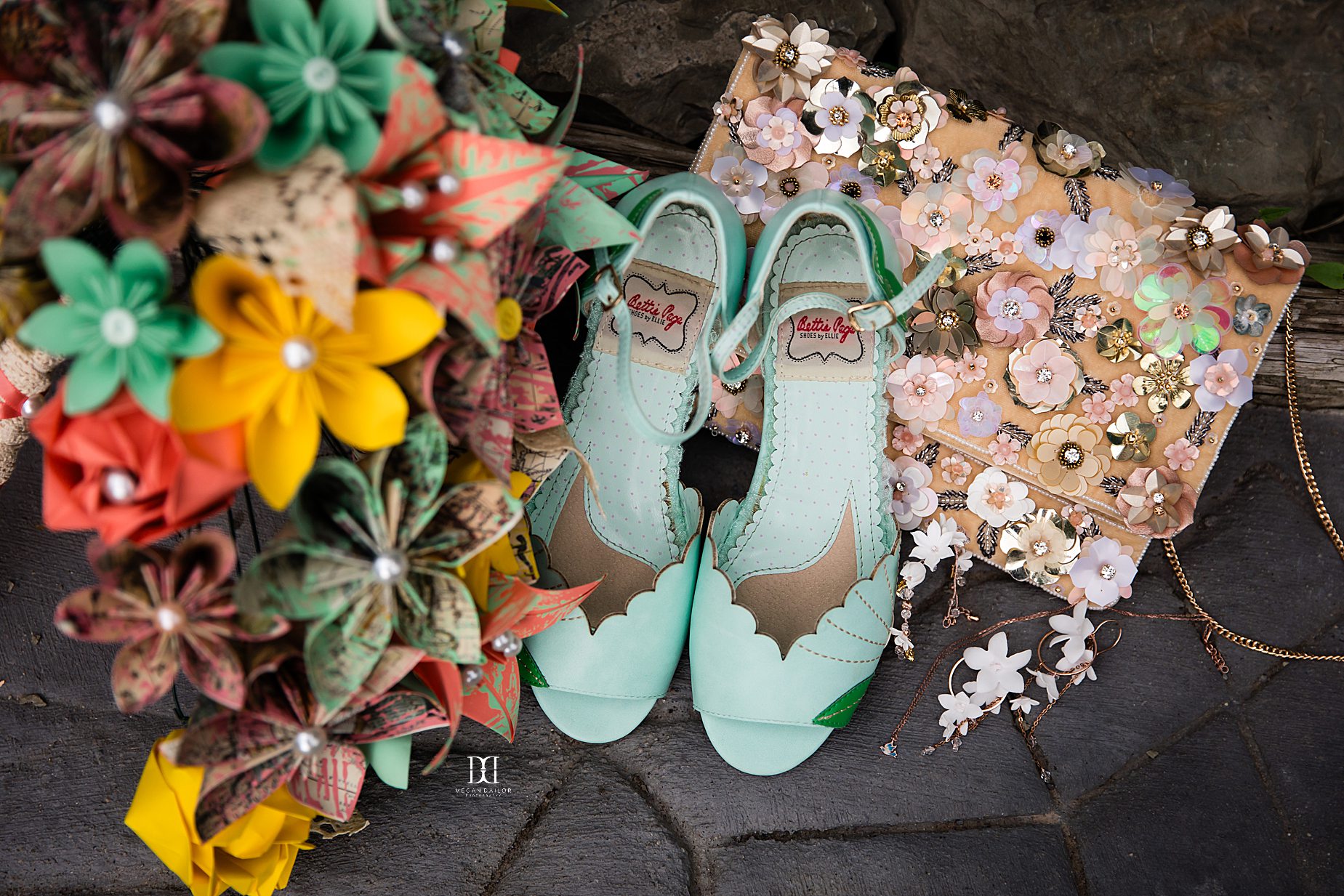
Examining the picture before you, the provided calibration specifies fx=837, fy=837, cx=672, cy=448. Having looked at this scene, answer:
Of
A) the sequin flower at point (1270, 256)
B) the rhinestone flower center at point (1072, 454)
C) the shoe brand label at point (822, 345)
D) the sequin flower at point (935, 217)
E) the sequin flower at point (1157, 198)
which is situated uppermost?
the sequin flower at point (1157, 198)

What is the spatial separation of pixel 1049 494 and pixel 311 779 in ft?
3.27

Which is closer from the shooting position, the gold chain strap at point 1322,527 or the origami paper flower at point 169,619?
the origami paper flower at point 169,619

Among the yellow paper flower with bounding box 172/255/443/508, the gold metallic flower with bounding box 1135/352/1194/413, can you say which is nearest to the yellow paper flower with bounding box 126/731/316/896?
the yellow paper flower with bounding box 172/255/443/508

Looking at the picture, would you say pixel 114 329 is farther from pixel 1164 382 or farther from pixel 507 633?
pixel 1164 382

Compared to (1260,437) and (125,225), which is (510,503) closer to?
(125,225)

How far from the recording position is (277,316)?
60 cm

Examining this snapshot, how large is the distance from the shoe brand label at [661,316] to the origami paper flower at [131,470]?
64cm

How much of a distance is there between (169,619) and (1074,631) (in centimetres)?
112

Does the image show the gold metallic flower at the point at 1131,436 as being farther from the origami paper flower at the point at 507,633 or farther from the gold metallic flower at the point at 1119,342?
the origami paper flower at the point at 507,633

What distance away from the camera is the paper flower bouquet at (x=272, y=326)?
22.1 inches

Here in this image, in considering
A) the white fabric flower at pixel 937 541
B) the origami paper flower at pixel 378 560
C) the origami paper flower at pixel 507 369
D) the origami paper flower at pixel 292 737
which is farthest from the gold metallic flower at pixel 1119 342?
the origami paper flower at pixel 292 737

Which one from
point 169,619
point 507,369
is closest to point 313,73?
point 507,369

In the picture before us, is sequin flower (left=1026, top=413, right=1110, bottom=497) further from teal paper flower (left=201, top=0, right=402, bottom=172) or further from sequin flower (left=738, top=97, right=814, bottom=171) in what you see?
teal paper flower (left=201, top=0, right=402, bottom=172)

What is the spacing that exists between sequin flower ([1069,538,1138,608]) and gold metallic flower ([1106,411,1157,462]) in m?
0.13
